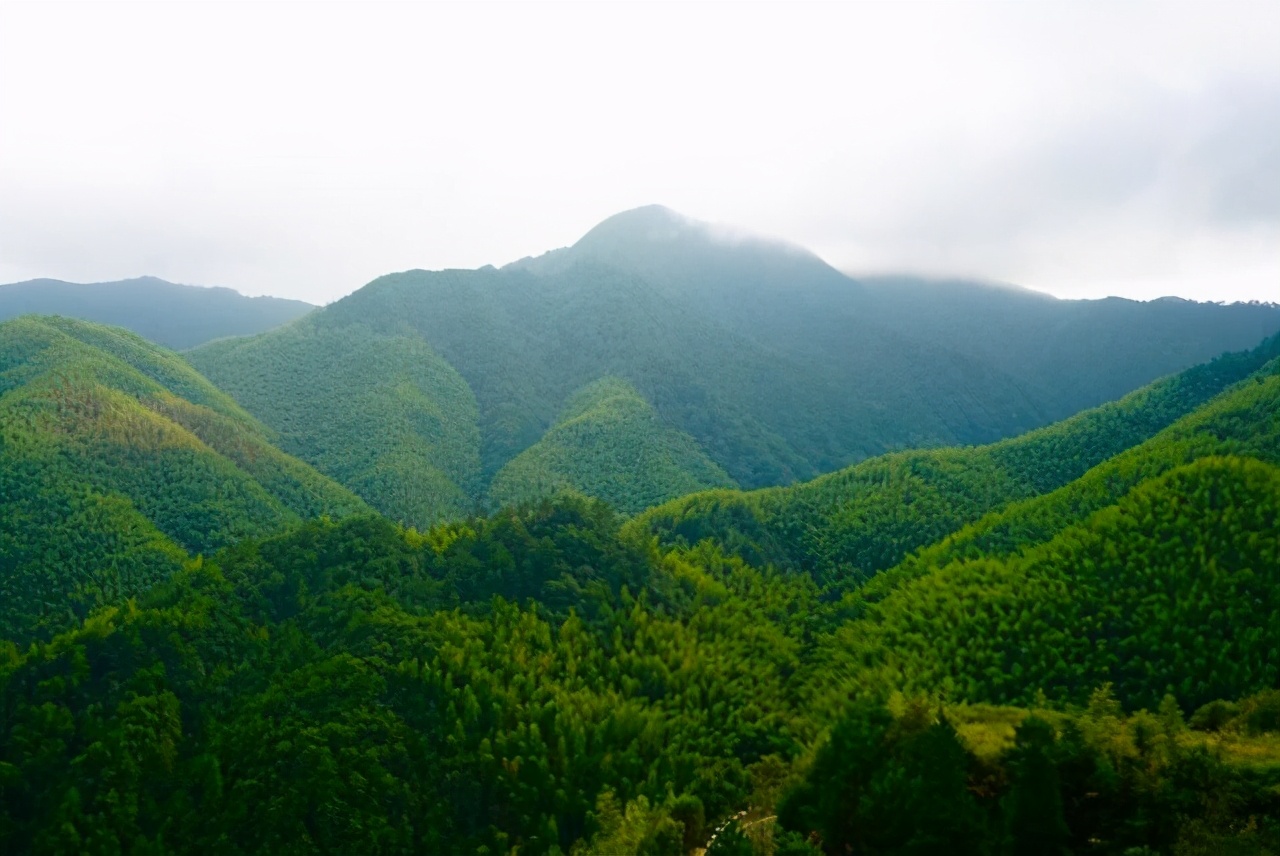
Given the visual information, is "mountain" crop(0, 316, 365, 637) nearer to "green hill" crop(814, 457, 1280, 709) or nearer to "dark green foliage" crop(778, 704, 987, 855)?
"dark green foliage" crop(778, 704, 987, 855)

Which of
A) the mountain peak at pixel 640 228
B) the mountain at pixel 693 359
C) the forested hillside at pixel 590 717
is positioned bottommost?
the forested hillside at pixel 590 717

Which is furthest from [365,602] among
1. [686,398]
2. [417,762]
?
[686,398]

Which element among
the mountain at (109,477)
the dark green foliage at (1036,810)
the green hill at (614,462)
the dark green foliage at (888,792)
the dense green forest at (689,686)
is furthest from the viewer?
the green hill at (614,462)

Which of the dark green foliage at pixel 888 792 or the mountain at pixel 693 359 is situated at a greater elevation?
the mountain at pixel 693 359

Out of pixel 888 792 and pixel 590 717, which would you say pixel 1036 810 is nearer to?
pixel 888 792

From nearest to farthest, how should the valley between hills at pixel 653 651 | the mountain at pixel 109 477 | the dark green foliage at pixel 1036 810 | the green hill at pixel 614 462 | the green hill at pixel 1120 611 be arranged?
1. the dark green foliage at pixel 1036 810
2. the valley between hills at pixel 653 651
3. the green hill at pixel 1120 611
4. the mountain at pixel 109 477
5. the green hill at pixel 614 462

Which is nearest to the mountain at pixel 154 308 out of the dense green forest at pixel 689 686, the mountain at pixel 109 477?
the mountain at pixel 109 477

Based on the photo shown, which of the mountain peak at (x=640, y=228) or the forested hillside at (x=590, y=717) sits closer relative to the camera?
the forested hillside at (x=590, y=717)

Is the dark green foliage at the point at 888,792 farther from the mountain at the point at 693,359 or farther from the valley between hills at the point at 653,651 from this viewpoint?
the mountain at the point at 693,359
